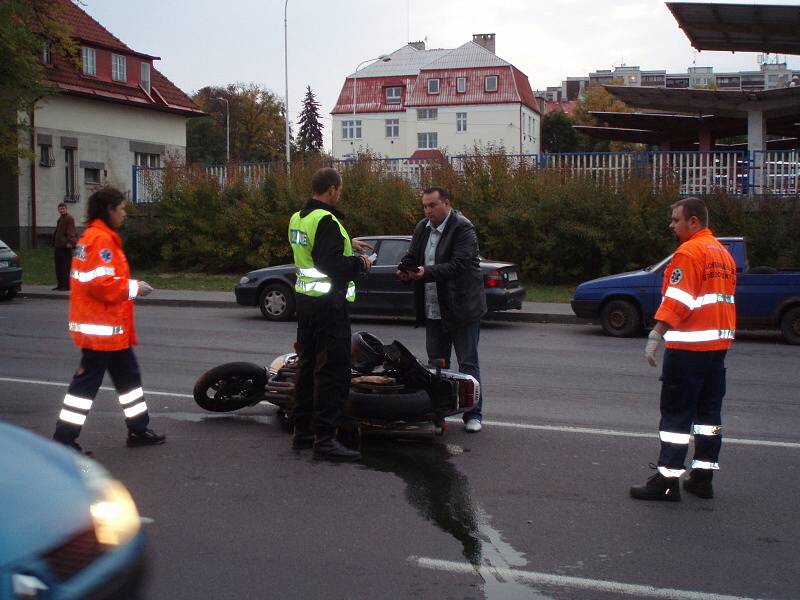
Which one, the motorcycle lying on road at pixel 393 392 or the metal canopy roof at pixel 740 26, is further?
the metal canopy roof at pixel 740 26

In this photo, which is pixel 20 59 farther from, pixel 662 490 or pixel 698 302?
pixel 662 490

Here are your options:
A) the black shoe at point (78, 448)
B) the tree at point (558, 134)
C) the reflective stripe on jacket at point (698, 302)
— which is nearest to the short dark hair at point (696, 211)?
the reflective stripe on jacket at point (698, 302)

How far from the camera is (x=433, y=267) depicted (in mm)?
7496

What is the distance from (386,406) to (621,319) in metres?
8.84

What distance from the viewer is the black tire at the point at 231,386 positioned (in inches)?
313

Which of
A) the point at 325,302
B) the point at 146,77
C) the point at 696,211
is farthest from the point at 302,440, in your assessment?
the point at 146,77

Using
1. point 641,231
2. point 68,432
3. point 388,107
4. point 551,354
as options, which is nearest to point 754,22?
point 641,231

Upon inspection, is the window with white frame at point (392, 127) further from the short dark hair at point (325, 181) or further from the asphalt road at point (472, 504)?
the short dark hair at point (325, 181)

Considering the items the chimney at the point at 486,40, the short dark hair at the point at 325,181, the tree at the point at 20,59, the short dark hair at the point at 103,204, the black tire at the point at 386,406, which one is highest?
the chimney at the point at 486,40

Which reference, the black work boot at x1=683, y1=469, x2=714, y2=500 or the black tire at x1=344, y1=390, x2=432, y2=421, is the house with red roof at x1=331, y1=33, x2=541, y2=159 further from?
the black work boot at x1=683, y1=469, x2=714, y2=500

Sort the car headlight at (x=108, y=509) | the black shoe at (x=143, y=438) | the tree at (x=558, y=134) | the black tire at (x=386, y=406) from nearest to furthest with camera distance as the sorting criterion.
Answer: the car headlight at (x=108, y=509) → the black tire at (x=386, y=406) → the black shoe at (x=143, y=438) → the tree at (x=558, y=134)

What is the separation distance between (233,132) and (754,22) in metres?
70.2

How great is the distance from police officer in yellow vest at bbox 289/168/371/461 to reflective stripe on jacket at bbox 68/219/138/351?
123 cm

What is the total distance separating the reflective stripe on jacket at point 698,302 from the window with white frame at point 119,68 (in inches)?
1497
